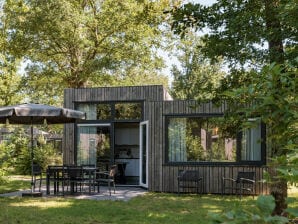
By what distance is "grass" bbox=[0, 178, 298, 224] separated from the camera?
675 centimetres

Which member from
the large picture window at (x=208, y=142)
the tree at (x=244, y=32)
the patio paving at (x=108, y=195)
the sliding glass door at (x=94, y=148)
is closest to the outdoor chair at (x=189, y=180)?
the large picture window at (x=208, y=142)

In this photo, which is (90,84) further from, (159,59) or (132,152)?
(132,152)

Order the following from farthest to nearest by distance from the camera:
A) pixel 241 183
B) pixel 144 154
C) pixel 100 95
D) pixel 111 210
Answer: pixel 100 95 → pixel 144 154 → pixel 241 183 → pixel 111 210

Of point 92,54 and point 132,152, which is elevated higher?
point 92,54

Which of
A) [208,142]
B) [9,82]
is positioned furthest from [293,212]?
[9,82]

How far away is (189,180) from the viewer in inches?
412

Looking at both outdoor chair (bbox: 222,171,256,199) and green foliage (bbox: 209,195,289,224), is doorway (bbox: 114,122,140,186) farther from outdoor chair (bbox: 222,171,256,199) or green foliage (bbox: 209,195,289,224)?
green foliage (bbox: 209,195,289,224)

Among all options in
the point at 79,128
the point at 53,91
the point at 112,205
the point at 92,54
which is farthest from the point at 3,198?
the point at 53,91

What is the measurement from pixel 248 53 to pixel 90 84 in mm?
15949

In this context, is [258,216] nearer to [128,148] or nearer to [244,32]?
[244,32]

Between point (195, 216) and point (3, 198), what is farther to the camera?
point (3, 198)

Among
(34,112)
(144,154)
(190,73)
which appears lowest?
(144,154)

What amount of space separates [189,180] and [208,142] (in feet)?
3.95

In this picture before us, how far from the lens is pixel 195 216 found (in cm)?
718
